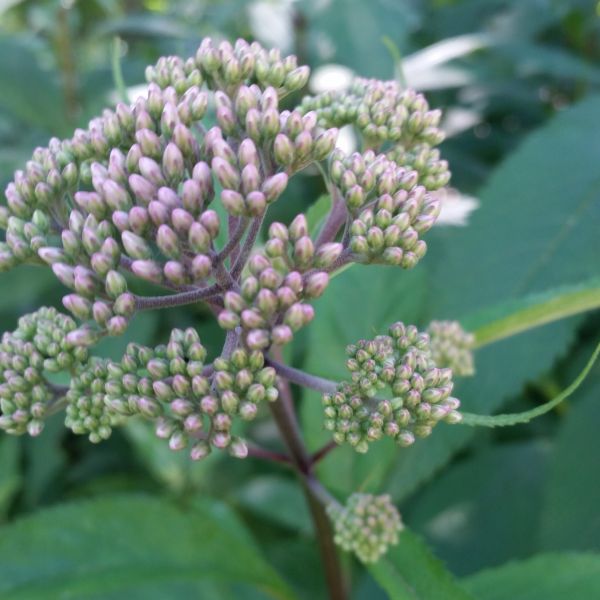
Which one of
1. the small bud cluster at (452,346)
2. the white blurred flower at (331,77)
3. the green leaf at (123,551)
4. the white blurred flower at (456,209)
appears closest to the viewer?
the small bud cluster at (452,346)

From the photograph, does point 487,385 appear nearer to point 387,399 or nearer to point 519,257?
point 519,257

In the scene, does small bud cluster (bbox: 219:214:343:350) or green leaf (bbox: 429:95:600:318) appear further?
green leaf (bbox: 429:95:600:318)

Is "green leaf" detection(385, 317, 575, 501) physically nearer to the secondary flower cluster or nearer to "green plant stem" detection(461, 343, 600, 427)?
"green plant stem" detection(461, 343, 600, 427)

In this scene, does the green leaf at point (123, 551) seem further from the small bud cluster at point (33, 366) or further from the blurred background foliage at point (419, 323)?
the small bud cluster at point (33, 366)

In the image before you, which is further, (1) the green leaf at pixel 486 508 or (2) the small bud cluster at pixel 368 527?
(1) the green leaf at pixel 486 508

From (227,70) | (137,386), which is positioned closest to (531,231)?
(227,70)

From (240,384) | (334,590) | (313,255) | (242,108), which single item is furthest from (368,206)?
(334,590)

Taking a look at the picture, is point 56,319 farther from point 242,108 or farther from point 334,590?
point 334,590

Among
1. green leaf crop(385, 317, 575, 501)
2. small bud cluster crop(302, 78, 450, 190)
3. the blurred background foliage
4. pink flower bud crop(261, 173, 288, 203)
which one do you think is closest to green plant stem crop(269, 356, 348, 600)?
the blurred background foliage

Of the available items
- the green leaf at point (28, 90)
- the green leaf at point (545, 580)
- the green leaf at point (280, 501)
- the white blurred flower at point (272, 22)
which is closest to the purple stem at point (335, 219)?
the green leaf at point (545, 580)
